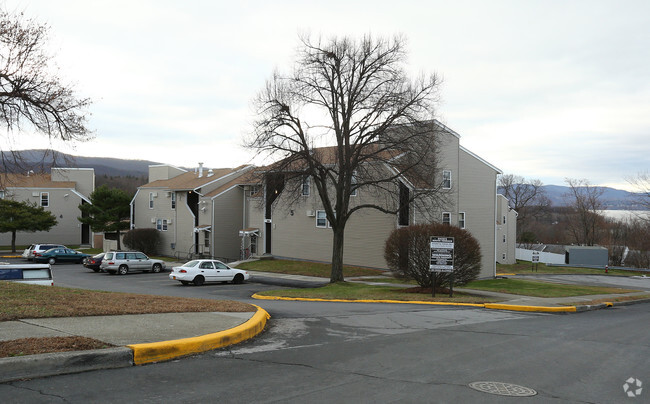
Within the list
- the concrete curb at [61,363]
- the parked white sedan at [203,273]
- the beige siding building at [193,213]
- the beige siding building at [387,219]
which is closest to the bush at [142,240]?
the beige siding building at [193,213]

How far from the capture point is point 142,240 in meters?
52.7

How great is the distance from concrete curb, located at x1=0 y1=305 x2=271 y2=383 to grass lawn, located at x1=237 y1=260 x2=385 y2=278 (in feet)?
88.9

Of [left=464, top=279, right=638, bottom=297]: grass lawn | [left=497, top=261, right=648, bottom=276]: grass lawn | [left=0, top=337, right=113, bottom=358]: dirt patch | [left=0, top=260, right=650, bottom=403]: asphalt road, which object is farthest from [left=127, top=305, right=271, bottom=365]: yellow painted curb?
[left=497, top=261, right=648, bottom=276]: grass lawn

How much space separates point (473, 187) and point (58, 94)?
104ft

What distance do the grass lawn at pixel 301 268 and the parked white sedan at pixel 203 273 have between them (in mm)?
6840

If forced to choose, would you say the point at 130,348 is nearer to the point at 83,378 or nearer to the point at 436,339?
the point at 83,378

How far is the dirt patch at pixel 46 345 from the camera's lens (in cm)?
650

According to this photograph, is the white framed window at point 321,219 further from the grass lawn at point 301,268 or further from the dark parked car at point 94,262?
the dark parked car at point 94,262

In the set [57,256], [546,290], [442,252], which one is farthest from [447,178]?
[57,256]

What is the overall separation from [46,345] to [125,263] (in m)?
31.9

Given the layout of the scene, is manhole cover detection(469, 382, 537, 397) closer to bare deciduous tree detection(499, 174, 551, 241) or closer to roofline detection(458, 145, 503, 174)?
roofline detection(458, 145, 503, 174)

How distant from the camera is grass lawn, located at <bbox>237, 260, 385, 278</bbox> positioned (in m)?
36.1

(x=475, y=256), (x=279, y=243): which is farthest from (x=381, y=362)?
(x=279, y=243)

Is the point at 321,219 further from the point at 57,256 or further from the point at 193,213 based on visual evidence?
the point at 57,256
